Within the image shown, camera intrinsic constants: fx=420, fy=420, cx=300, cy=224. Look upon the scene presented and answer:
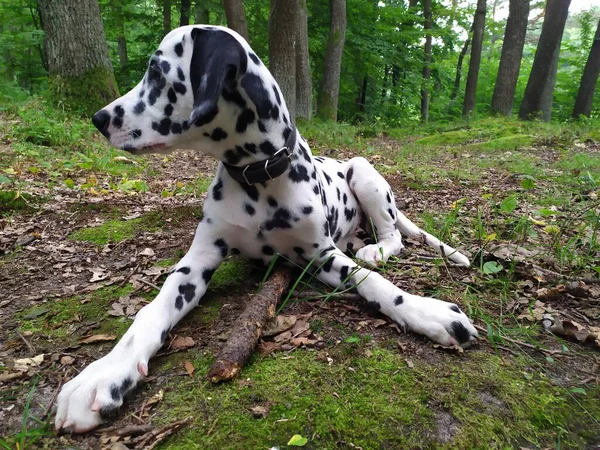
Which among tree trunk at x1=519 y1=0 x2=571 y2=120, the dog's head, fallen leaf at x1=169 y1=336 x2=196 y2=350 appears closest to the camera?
fallen leaf at x1=169 y1=336 x2=196 y2=350

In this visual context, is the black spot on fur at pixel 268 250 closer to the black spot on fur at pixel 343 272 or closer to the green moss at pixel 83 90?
the black spot on fur at pixel 343 272

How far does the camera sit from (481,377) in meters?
1.97

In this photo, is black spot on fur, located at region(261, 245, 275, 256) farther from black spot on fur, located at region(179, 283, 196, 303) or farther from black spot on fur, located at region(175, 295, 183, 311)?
black spot on fur, located at region(175, 295, 183, 311)

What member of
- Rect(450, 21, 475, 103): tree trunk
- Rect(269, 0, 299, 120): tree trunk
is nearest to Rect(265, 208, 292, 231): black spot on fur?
Rect(269, 0, 299, 120): tree trunk

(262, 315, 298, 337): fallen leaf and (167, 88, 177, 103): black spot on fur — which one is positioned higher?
(167, 88, 177, 103): black spot on fur

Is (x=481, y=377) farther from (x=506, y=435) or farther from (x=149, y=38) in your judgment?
(x=149, y=38)

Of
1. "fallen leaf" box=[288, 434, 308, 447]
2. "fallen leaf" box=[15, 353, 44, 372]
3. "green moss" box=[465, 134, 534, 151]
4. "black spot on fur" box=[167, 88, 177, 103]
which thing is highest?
"black spot on fur" box=[167, 88, 177, 103]

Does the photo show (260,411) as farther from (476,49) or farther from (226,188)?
(476,49)

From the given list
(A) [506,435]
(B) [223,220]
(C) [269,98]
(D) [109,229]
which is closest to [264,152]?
(C) [269,98]

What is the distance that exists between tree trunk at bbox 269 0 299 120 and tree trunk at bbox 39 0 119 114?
381 centimetres

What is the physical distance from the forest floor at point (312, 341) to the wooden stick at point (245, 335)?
2.7 inches

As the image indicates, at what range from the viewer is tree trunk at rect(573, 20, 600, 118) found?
1569cm

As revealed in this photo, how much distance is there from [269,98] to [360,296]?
1356mm

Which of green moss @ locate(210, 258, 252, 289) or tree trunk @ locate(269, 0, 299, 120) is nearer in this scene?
green moss @ locate(210, 258, 252, 289)
